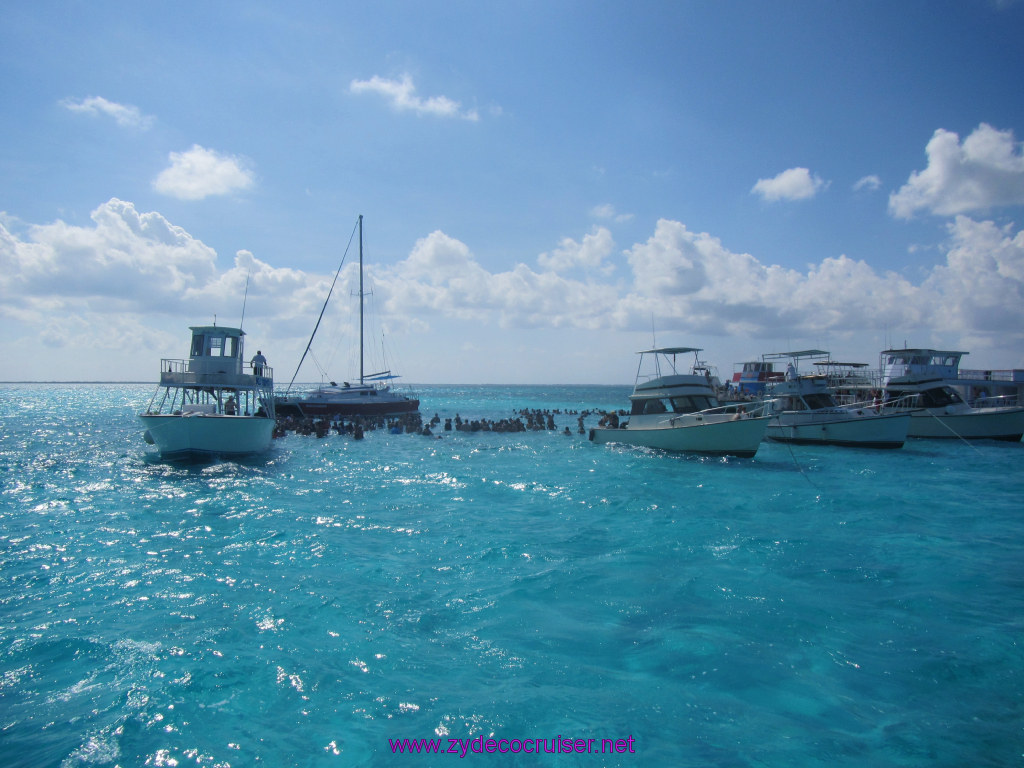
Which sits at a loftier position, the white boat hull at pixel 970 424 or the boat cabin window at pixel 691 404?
the boat cabin window at pixel 691 404

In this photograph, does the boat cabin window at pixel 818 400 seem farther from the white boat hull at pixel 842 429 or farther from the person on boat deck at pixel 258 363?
the person on boat deck at pixel 258 363

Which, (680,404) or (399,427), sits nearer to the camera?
(680,404)

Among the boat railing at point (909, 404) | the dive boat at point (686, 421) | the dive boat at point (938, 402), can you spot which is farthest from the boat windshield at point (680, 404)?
the boat railing at point (909, 404)

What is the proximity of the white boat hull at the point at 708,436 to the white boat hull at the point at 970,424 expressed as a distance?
1523cm

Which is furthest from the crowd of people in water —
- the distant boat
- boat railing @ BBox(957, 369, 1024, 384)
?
boat railing @ BBox(957, 369, 1024, 384)

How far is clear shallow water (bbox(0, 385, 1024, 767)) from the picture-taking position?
17.0 feet

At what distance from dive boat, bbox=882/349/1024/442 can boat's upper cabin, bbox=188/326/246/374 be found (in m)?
33.7

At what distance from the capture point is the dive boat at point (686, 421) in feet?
76.1

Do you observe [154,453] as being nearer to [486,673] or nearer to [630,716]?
[486,673]

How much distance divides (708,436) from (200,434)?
70.2 feet

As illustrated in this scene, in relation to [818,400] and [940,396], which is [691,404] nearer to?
[818,400]

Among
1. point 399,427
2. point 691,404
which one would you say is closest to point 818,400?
point 691,404

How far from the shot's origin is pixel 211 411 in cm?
2298

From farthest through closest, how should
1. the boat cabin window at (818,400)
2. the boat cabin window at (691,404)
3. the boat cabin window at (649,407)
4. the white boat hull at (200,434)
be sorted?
the boat cabin window at (818,400)
the boat cabin window at (649,407)
the boat cabin window at (691,404)
the white boat hull at (200,434)
